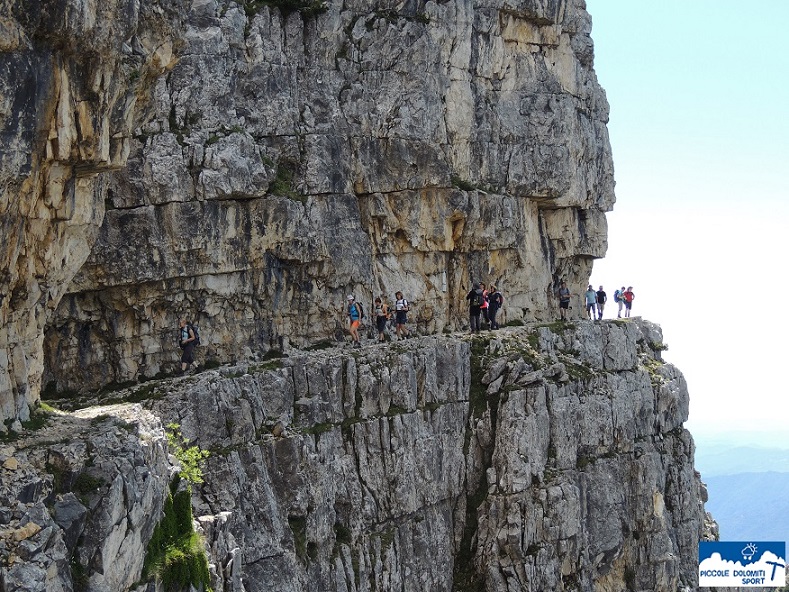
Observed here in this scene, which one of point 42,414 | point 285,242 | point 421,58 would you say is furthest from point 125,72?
point 421,58

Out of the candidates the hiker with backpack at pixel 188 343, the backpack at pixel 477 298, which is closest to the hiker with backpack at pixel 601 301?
the backpack at pixel 477 298

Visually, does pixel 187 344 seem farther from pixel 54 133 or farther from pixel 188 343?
pixel 54 133

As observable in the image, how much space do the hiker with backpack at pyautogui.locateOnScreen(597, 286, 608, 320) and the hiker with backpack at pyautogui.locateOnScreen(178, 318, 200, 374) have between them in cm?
Result: 2878

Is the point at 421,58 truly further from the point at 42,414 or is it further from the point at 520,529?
the point at 42,414

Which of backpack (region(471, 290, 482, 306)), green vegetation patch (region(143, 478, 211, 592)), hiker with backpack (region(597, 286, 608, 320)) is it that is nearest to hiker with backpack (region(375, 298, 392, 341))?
backpack (region(471, 290, 482, 306))

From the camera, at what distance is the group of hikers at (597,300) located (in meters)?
62.8

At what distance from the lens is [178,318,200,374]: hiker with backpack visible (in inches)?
1662

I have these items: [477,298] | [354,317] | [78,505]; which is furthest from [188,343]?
[78,505]

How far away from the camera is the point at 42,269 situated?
87.1ft

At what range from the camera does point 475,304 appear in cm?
5322

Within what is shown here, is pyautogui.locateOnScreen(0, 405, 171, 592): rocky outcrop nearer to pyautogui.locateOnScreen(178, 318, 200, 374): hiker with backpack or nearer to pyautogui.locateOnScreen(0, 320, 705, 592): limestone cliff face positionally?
pyautogui.locateOnScreen(0, 320, 705, 592): limestone cliff face

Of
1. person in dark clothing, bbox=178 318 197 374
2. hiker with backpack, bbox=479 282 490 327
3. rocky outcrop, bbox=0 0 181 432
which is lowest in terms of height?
person in dark clothing, bbox=178 318 197 374

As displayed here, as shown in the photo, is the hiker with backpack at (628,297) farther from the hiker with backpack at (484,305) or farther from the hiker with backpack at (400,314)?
the hiker with backpack at (400,314)

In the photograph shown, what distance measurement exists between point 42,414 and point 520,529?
28.0 meters
